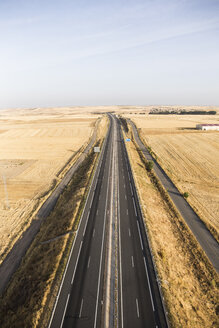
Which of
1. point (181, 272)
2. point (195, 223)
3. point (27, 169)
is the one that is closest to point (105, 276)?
point (181, 272)

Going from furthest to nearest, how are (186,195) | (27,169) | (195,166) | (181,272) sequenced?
1. (27,169)
2. (195,166)
3. (186,195)
4. (181,272)

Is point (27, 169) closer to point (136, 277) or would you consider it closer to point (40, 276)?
point (40, 276)

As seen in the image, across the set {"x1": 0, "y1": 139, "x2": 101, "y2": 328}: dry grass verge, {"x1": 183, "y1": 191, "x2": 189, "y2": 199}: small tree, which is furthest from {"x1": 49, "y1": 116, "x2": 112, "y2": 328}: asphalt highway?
{"x1": 183, "y1": 191, "x2": 189, "y2": 199}: small tree

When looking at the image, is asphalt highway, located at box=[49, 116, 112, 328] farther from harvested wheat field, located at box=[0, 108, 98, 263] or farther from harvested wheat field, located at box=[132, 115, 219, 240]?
harvested wheat field, located at box=[132, 115, 219, 240]

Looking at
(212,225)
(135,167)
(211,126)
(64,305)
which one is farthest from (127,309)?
(211,126)

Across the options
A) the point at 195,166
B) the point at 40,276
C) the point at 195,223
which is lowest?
the point at 40,276

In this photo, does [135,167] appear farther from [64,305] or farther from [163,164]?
[64,305]
